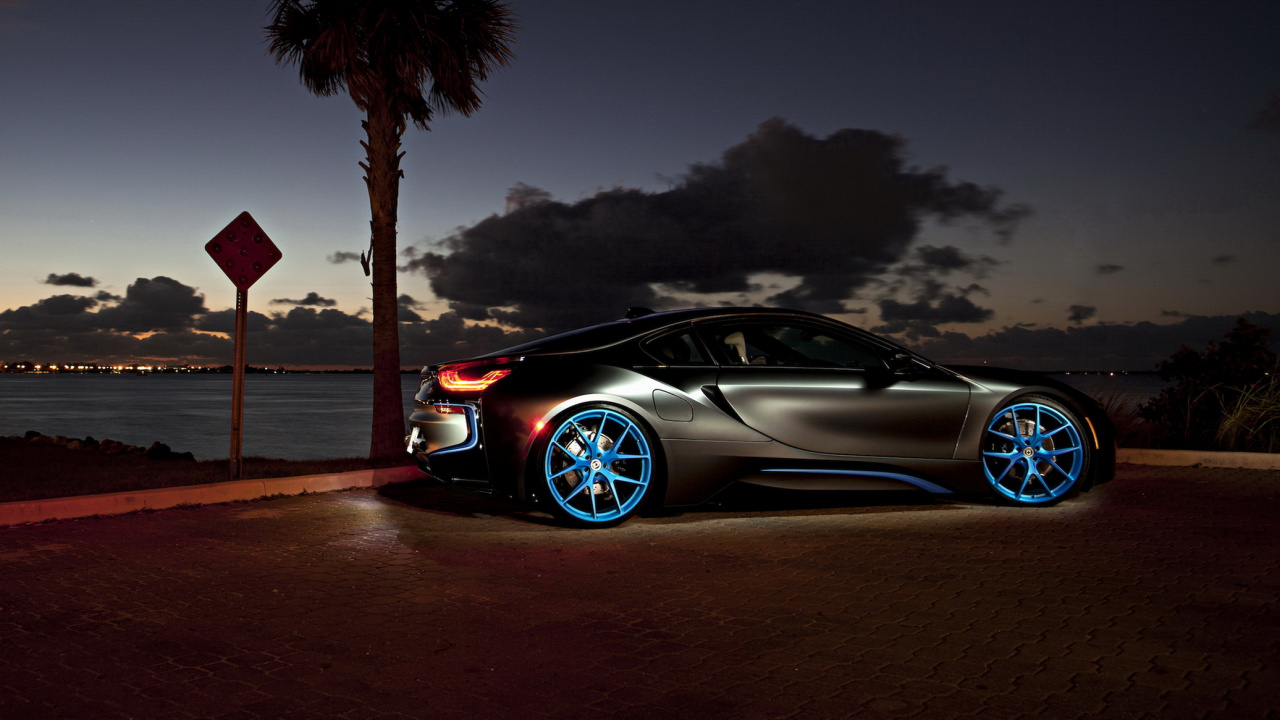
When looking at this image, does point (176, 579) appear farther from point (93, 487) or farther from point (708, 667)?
point (93, 487)

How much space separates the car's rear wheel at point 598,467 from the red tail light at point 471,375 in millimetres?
583

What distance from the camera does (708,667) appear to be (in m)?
3.83

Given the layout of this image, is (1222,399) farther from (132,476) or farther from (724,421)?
(132,476)

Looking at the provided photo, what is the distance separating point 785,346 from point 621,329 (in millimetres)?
1577

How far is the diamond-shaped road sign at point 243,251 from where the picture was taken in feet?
28.9

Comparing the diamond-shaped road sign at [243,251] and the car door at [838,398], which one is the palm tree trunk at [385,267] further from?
the car door at [838,398]

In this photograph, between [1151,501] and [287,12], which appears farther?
[287,12]

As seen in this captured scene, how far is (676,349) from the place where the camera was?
729 centimetres

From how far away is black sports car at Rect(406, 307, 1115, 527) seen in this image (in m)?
6.82

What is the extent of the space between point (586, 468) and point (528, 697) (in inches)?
135

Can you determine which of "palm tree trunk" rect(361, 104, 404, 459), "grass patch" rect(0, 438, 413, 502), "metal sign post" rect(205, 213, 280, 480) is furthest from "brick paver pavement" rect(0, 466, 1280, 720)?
"palm tree trunk" rect(361, 104, 404, 459)

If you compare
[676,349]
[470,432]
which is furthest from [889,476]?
[470,432]

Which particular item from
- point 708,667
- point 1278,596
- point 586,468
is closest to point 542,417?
point 586,468

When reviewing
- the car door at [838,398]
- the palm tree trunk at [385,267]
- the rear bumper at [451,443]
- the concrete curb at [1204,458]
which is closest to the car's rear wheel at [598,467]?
the rear bumper at [451,443]
